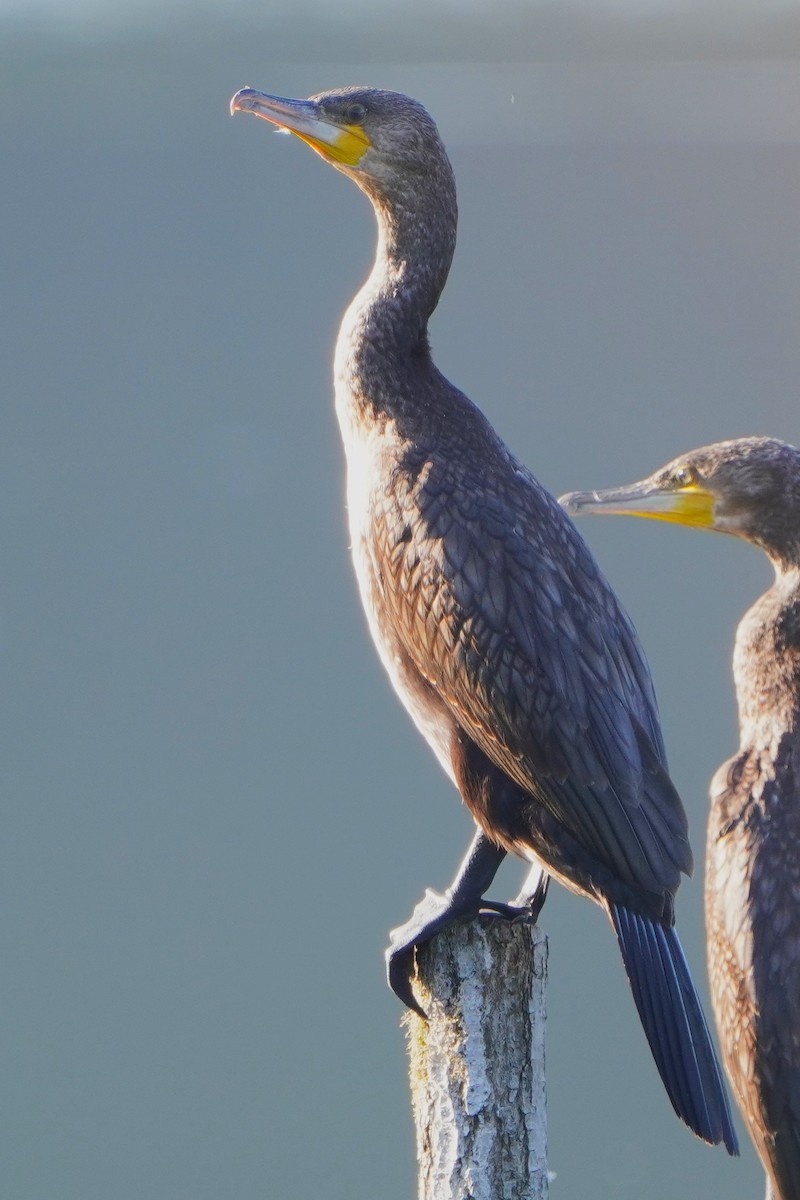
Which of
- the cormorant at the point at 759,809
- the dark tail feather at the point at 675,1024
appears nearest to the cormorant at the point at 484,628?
the dark tail feather at the point at 675,1024

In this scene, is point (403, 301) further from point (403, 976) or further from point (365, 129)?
point (403, 976)

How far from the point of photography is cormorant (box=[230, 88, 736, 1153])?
6.61ft

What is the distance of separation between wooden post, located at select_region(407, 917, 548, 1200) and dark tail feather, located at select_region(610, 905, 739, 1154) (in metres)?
0.20

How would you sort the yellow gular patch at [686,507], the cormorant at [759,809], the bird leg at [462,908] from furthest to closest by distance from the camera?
the yellow gular patch at [686,507]
the bird leg at [462,908]
the cormorant at [759,809]

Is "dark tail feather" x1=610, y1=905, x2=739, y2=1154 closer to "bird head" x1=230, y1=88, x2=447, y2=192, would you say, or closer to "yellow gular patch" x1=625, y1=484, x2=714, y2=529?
"yellow gular patch" x1=625, y1=484, x2=714, y2=529

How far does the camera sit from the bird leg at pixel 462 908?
2203 millimetres

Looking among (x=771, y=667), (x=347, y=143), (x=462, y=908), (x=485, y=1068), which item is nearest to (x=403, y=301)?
(x=347, y=143)

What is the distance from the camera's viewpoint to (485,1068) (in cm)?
209

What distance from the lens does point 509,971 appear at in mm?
2154

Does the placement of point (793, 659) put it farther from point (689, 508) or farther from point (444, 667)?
point (444, 667)

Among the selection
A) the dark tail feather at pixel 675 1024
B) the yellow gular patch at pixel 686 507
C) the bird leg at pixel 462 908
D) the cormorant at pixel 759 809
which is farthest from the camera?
the yellow gular patch at pixel 686 507

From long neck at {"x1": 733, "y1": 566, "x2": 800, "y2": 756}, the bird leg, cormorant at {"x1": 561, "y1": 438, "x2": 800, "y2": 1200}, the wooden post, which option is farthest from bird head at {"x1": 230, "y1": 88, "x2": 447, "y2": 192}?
the wooden post

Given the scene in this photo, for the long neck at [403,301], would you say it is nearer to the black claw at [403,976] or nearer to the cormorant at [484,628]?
the cormorant at [484,628]

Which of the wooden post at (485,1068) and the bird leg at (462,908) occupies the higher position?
the bird leg at (462,908)
